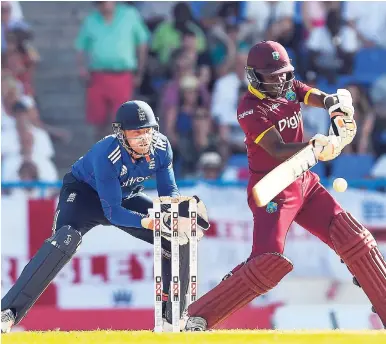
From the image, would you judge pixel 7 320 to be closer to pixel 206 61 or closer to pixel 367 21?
pixel 206 61

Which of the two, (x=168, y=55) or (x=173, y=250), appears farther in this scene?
(x=168, y=55)

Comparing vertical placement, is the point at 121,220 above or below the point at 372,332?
above

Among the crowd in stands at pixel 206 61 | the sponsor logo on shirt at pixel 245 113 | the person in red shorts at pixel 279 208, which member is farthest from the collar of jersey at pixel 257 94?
the crowd in stands at pixel 206 61

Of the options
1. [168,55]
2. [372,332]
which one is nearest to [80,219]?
[372,332]

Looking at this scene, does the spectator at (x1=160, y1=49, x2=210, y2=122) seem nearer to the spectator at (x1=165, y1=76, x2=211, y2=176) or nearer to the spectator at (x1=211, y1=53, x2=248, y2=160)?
the spectator at (x1=165, y1=76, x2=211, y2=176)

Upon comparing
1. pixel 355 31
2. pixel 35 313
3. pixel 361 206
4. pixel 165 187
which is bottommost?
pixel 35 313

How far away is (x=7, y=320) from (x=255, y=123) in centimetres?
196

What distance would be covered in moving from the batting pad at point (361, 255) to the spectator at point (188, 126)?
492 centimetres

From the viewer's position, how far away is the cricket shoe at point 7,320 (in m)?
6.95

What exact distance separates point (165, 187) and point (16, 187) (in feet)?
11.7

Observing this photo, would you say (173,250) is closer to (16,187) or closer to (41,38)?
(16,187)

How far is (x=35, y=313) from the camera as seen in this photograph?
10406mm

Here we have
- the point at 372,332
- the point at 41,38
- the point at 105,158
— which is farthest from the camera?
the point at 41,38

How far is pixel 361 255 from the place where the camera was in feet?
22.3
